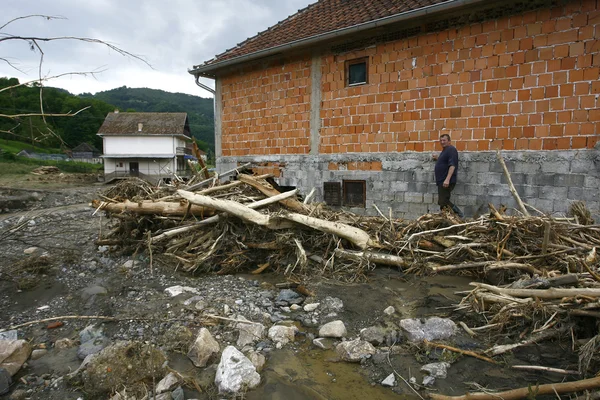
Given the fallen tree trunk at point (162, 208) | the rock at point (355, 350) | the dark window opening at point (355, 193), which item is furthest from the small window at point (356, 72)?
the rock at point (355, 350)

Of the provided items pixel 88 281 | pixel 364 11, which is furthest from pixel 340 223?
pixel 364 11

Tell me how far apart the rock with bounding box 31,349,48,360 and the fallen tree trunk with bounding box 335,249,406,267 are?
143 inches

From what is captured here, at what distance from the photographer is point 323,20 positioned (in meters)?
8.46

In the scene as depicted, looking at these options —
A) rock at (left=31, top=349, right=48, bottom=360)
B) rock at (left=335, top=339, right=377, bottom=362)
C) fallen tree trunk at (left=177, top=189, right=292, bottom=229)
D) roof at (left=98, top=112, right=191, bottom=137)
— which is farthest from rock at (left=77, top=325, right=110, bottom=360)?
roof at (left=98, top=112, right=191, bottom=137)

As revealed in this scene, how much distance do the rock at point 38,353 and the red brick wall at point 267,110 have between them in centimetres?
627

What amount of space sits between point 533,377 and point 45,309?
546 cm

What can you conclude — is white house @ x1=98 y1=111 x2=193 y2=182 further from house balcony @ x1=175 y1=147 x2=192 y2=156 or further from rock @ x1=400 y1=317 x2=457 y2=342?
rock @ x1=400 y1=317 x2=457 y2=342

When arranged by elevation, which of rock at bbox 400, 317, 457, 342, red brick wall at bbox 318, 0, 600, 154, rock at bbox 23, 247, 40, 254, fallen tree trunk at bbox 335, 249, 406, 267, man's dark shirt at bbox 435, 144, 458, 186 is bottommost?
rock at bbox 23, 247, 40, 254

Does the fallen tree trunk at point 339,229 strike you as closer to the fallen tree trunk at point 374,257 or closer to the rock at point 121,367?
the fallen tree trunk at point 374,257

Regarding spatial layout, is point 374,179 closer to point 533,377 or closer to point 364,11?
point 364,11

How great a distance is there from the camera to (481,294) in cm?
352

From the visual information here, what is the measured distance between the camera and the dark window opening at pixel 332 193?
805 cm

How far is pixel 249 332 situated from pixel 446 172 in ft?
14.8

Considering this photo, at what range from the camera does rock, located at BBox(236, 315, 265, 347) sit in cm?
345
